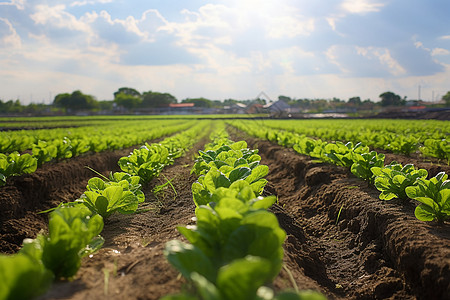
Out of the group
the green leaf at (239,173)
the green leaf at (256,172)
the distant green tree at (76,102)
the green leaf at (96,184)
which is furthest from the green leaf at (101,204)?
the distant green tree at (76,102)

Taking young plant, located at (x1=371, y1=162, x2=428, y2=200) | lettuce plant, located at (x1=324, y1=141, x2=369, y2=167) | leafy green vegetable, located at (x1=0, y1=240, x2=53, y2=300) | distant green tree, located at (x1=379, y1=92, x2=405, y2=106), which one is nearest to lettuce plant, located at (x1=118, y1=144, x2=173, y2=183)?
lettuce plant, located at (x1=324, y1=141, x2=369, y2=167)

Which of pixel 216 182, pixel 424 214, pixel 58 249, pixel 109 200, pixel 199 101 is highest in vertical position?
pixel 199 101

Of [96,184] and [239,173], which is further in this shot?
[96,184]

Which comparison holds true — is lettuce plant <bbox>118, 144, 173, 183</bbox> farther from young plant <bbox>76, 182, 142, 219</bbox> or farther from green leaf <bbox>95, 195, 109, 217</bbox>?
green leaf <bbox>95, 195, 109, 217</bbox>

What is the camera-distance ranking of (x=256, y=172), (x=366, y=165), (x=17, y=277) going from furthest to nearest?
(x=366, y=165), (x=256, y=172), (x=17, y=277)

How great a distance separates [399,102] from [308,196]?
102526 mm

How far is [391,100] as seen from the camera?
97750 millimetres

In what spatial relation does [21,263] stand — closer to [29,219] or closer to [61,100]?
[29,219]

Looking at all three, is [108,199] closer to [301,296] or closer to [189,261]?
[189,261]

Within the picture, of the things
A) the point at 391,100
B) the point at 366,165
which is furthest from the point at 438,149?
the point at 391,100

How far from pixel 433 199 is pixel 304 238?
159 centimetres

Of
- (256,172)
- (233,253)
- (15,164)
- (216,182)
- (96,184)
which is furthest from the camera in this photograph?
(15,164)

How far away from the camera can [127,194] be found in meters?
3.84

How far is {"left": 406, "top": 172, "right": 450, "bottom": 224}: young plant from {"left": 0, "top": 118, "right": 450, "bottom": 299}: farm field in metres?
0.10
